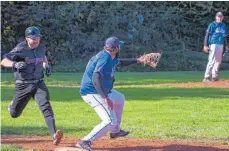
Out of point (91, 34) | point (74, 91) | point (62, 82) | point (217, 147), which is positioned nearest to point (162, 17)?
point (91, 34)

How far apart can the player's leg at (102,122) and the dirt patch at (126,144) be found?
0.22 meters

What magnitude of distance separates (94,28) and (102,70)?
23.8m

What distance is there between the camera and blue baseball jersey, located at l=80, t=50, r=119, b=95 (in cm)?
843

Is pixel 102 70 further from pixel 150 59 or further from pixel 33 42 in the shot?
pixel 33 42

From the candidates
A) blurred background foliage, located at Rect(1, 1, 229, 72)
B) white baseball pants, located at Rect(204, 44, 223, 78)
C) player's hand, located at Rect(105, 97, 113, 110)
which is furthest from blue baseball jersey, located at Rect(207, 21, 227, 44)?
blurred background foliage, located at Rect(1, 1, 229, 72)

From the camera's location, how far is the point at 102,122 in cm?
845

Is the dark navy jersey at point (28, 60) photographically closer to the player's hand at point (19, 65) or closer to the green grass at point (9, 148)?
the player's hand at point (19, 65)

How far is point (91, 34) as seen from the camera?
3181 cm

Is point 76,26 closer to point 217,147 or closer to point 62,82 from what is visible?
point 62,82

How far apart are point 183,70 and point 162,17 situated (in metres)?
4.22

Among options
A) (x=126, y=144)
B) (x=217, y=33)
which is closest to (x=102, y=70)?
(x=126, y=144)

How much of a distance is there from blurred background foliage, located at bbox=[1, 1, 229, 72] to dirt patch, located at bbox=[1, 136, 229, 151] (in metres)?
20.5

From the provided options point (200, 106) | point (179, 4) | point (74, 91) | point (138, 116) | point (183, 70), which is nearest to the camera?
point (138, 116)

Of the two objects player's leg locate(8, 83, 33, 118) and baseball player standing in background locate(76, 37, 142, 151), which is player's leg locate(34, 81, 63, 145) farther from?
baseball player standing in background locate(76, 37, 142, 151)
